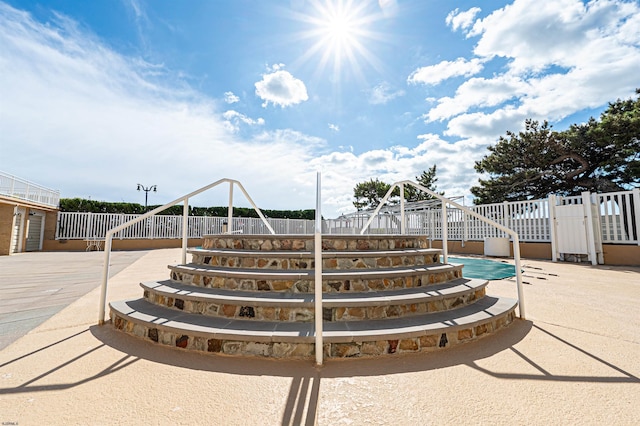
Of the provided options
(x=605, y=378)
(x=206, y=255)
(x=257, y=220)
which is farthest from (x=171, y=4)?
(x=257, y=220)

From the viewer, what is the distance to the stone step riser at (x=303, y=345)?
5.66 feet

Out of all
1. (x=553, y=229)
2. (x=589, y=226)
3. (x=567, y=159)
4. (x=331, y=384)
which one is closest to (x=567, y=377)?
(x=331, y=384)

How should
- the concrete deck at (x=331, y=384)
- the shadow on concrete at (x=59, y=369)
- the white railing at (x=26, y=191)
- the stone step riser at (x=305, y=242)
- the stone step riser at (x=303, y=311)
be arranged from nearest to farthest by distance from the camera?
1. the concrete deck at (x=331, y=384)
2. the shadow on concrete at (x=59, y=369)
3. the stone step riser at (x=303, y=311)
4. the stone step riser at (x=305, y=242)
5. the white railing at (x=26, y=191)

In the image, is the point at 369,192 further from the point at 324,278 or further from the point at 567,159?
the point at 324,278

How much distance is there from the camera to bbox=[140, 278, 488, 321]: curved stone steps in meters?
2.04

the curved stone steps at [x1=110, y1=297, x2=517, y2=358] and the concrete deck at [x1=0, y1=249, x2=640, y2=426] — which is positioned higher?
the curved stone steps at [x1=110, y1=297, x2=517, y2=358]

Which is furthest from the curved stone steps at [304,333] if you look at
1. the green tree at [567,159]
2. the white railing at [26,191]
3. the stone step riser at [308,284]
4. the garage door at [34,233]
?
the green tree at [567,159]

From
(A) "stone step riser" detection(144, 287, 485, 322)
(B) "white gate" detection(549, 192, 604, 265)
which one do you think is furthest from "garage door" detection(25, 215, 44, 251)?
(B) "white gate" detection(549, 192, 604, 265)

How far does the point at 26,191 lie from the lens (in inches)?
417

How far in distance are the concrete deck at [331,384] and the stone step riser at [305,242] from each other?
153 centimetres

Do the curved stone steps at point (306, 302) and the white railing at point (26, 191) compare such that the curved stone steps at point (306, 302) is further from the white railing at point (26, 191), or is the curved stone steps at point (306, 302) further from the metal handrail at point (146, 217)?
the white railing at point (26, 191)

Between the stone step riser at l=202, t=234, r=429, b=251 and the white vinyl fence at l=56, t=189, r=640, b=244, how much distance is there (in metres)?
0.85

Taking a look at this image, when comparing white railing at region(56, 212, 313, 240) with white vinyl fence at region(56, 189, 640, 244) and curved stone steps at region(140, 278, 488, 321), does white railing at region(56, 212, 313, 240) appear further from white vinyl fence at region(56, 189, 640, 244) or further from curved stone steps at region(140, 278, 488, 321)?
curved stone steps at region(140, 278, 488, 321)

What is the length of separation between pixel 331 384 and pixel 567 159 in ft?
62.8
